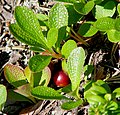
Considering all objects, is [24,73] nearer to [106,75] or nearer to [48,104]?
[48,104]

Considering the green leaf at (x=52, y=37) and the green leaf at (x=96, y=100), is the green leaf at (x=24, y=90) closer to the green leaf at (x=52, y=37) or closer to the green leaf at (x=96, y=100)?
the green leaf at (x=52, y=37)

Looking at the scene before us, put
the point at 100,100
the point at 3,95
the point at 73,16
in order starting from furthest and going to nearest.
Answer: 1. the point at 73,16
2. the point at 3,95
3. the point at 100,100

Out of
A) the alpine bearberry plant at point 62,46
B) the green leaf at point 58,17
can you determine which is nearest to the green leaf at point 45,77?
the alpine bearberry plant at point 62,46

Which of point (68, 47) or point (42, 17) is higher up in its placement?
point (42, 17)

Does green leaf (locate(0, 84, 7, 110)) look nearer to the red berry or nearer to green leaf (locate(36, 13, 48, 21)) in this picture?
the red berry

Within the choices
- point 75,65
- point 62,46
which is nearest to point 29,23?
point 62,46

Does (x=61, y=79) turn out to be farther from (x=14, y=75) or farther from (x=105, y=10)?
(x=105, y=10)
